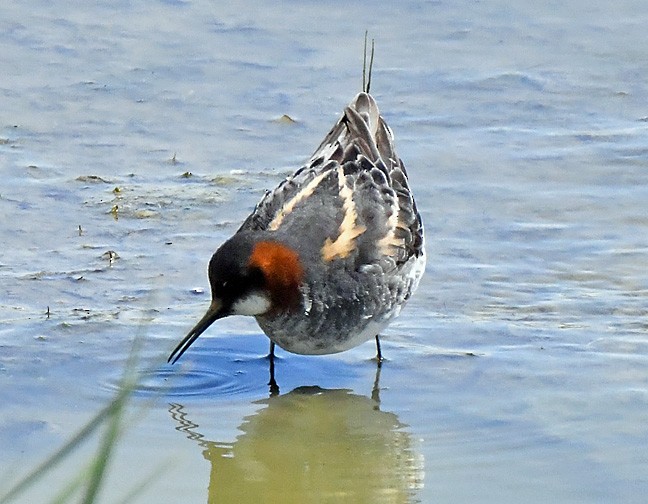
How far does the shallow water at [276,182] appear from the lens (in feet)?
21.2

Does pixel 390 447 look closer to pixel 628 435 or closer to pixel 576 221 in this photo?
pixel 628 435

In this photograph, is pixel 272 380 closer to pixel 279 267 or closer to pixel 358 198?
Answer: pixel 279 267

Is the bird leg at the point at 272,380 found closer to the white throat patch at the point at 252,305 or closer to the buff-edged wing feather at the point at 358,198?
the white throat patch at the point at 252,305

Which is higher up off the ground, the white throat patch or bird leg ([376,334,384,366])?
Result: the white throat patch

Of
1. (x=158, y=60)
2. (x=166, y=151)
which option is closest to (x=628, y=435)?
(x=166, y=151)

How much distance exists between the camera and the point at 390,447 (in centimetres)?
663

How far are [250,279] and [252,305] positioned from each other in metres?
0.16

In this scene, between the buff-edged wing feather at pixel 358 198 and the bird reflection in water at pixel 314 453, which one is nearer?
the bird reflection in water at pixel 314 453

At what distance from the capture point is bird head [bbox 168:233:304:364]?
6730mm

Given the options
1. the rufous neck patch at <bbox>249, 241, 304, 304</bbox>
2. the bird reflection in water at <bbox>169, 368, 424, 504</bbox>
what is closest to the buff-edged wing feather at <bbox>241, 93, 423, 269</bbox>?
the rufous neck patch at <bbox>249, 241, 304, 304</bbox>

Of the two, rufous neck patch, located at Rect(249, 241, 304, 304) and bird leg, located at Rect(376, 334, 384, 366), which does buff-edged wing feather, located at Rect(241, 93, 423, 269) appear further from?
bird leg, located at Rect(376, 334, 384, 366)

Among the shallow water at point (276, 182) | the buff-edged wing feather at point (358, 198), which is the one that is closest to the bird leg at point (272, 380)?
the shallow water at point (276, 182)

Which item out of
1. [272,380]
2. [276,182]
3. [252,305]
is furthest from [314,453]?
[276,182]

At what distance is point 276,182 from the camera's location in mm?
9742
